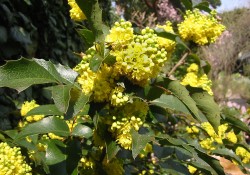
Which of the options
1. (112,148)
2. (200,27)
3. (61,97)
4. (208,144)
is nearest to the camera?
(61,97)

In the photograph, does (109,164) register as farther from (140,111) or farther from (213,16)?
(213,16)

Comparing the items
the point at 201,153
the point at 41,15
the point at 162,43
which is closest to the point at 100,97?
the point at 201,153

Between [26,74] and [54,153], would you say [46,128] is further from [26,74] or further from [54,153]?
[26,74]

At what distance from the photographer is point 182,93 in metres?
0.84

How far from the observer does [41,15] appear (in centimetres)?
248

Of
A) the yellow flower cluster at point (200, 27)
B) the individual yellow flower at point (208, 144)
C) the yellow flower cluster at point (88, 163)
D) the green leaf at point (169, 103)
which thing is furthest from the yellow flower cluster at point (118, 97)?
the individual yellow flower at point (208, 144)

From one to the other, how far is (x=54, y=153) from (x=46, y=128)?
79 millimetres

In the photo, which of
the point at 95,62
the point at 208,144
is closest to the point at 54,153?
the point at 95,62

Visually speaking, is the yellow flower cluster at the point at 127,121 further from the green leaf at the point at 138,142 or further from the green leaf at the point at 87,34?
the green leaf at the point at 87,34

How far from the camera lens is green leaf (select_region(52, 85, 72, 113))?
744 millimetres

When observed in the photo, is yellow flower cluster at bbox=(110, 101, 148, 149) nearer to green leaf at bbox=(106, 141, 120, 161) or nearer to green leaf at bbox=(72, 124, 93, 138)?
green leaf at bbox=(106, 141, 120, 161)

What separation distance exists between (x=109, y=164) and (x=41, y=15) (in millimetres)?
1708

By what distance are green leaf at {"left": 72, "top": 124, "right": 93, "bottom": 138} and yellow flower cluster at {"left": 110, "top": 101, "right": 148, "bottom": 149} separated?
0.43 feet

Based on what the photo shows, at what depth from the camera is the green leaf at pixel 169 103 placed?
0.96 metres
